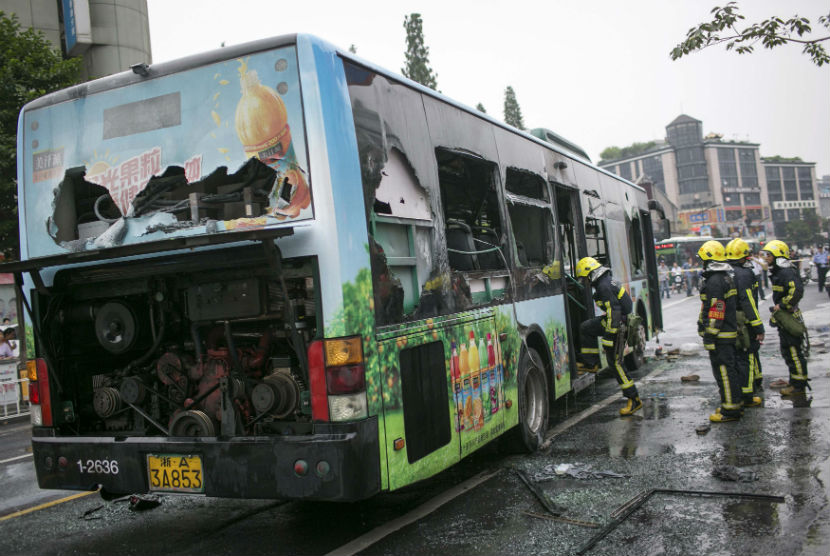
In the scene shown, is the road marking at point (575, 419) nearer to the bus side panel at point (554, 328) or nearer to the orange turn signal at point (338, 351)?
the bus side panel at point (554, 328)

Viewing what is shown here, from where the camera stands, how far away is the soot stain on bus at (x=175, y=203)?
429 cm

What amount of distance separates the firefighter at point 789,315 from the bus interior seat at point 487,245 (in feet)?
13.8

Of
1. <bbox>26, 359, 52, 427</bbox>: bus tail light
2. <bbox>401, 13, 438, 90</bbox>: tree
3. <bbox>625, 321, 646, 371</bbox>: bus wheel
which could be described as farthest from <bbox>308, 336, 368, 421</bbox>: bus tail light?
<bbox>401, 13, 438, 90</bbox>: tree

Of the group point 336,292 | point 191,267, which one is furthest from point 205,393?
point 336,292

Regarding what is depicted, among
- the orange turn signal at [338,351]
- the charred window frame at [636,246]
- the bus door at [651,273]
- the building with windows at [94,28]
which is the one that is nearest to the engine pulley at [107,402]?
the orange turn signal at [338,351]

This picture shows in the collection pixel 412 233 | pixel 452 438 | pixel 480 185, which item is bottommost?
pixel 452 438

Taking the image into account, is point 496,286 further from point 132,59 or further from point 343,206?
point 132,59

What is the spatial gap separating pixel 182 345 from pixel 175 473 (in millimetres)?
1011

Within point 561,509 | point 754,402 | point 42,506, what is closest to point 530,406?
point 561,509

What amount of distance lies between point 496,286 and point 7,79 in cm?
1212

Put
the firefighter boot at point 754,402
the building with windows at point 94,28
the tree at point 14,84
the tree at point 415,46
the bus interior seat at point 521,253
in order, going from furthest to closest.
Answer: the tree at point 415,46 < the building with windows at point 94,28 < the tree at point 14,84 < the firefighter boot at point 754,402 < the bus interior seat at point 521,253

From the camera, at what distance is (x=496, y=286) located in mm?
6320

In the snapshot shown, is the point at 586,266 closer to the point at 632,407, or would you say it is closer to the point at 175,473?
the point at 632,407

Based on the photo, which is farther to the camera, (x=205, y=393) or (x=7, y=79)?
(x=7, y=79)
